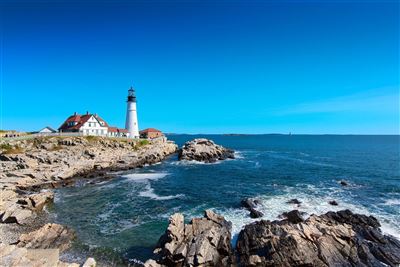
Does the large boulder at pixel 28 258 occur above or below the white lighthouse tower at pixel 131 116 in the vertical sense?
below

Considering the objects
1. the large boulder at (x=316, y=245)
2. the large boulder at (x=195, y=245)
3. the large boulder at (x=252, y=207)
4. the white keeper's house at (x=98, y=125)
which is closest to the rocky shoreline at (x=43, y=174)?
the large boulder at (x=195, y=245)

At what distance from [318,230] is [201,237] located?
820 cm

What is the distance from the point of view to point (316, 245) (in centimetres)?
1706

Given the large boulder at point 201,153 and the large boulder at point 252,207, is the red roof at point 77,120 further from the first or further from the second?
the large boulder at point 252,207

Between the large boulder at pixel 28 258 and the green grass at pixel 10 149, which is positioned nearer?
the large boulder at pixel 28 258

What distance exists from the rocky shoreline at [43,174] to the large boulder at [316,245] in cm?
1067

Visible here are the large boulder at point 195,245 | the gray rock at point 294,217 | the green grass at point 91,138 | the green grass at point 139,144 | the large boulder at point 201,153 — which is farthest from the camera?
the green grass at point 139,144

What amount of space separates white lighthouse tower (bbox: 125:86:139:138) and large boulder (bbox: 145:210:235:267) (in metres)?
66.2

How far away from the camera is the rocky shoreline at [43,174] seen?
61.8 ft

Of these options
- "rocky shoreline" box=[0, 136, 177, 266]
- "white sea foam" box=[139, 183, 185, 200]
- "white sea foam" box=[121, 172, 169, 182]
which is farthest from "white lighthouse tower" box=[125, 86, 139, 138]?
"white sea foam" box=[139, 183, 185, 200]

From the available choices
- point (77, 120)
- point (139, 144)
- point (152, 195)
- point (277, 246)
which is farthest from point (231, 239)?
point (77, 120)

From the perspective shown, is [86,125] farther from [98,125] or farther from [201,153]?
[201,153]

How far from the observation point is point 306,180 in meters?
43.0

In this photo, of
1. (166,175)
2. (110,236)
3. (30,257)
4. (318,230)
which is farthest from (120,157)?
(318,230)
